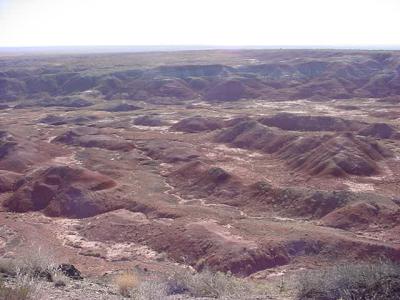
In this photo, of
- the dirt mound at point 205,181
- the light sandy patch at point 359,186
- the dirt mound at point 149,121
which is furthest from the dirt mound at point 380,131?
the dirt mound at point 149,121

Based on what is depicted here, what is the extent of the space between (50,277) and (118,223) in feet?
47.9

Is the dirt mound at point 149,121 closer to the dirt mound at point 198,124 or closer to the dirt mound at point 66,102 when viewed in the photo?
the dirt mound at point 198,124

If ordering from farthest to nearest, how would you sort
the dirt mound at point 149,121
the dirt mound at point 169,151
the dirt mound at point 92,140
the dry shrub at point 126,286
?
the dirt mound at point 149,121 → the dirt mound at point 92,140 → the dirt mound at point 169,151 → the dry shrub at point 126,286

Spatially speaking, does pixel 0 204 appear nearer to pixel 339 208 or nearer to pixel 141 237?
pixel 141 237

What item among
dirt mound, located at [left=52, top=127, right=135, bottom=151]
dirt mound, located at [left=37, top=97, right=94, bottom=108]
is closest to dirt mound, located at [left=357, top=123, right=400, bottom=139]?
dirt mound, located at [left=52, top=127, right=135, bottom=151]

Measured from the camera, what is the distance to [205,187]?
33.9 m

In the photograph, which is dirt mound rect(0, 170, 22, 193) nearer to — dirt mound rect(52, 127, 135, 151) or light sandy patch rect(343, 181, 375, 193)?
dirt mound rect(52, 127, 135, 151)

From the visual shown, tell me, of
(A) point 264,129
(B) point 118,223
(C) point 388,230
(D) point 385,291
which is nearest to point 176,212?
(B) point 118,223

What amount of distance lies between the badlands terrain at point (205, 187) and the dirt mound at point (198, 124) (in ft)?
0.65

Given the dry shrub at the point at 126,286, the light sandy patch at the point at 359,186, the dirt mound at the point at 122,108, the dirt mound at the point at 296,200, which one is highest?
the dry shrub at the point at 126,286

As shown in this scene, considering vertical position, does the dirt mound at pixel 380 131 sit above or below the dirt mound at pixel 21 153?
above

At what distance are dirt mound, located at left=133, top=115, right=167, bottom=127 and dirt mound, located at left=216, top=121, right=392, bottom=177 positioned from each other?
52.2 feet

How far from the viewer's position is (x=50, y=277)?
12.4 metres

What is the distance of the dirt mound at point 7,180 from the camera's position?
3456 cm
